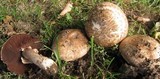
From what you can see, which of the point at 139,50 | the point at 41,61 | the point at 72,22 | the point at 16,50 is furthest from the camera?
the point at 72,22

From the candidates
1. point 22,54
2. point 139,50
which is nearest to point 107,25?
point 139,50

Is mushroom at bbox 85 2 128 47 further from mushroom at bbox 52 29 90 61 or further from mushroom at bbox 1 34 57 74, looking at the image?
mushroom at bbox 1 34 57 74

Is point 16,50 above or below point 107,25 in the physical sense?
below

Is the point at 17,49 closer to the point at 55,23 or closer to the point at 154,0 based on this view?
the point at 55,23

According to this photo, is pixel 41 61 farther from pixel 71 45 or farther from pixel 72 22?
pixel 72 22

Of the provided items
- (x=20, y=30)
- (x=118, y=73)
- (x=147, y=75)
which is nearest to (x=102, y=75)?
(x=118, y=73)
